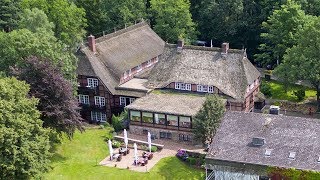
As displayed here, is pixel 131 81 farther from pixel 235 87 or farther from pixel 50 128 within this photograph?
pixel 50 128

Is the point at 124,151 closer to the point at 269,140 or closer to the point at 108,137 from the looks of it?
the point at 108,137

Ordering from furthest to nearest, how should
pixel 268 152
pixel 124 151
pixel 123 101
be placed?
pixel 123 101 → pixel 124 151 → pixel 268 152

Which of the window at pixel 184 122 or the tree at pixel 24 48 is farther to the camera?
the window at pixel 184 122

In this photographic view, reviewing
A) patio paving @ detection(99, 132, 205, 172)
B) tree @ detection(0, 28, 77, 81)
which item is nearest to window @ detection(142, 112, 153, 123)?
patio paving @ detection(99, 132, 205, 172)

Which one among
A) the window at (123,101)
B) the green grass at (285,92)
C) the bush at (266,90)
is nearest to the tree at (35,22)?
the window at (123,101)

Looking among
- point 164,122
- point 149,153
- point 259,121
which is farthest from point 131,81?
point 259,121

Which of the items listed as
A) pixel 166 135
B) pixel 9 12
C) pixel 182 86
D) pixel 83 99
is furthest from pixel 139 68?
pixel 9 12

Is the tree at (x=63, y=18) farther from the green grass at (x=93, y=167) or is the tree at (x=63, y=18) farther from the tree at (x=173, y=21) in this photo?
the green grass at (x=93, y=167)

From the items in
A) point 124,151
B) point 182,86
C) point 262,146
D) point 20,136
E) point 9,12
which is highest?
point 9,12
